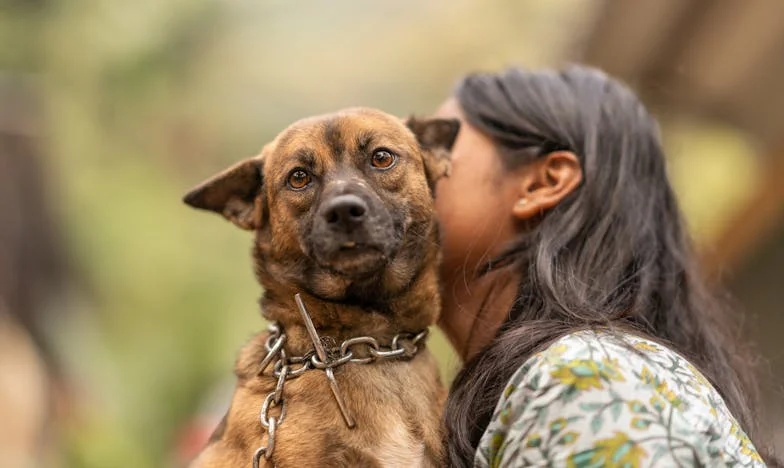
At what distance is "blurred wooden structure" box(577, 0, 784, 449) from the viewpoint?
13.5 feet

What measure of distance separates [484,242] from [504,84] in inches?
19.6

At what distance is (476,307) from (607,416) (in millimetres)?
870

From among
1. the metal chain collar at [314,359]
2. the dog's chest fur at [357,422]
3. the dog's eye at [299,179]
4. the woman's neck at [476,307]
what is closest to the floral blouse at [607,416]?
the dog's chest fur at [357,422]

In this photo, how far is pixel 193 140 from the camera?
7.09 metres

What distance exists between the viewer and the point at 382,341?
5.90 ft

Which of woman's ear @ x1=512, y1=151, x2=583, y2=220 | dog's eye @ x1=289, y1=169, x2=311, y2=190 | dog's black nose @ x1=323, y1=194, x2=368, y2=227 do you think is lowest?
dog's eye @ x1=289, y1=169, x2=311, y2=190

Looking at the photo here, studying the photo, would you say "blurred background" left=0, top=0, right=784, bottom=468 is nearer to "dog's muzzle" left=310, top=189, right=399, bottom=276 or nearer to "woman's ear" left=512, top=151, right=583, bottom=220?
"woman's ear" left=512, top=151, right=583, bottom=220

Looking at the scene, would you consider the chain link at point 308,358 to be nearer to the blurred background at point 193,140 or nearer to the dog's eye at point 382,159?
the dog's eye at point 382,159

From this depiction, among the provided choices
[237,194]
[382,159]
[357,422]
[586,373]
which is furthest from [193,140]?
[586,373]

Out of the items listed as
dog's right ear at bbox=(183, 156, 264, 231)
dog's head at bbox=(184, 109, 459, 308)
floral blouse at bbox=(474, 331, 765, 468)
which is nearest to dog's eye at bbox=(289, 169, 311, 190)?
dog's head at bbox=(184, 109, 459, 308)

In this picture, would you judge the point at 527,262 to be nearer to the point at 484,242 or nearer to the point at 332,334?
the point at 484,242

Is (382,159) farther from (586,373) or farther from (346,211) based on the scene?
(586,373)

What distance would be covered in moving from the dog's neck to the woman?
0.58 feet

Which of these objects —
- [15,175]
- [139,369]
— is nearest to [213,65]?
[15,175]
